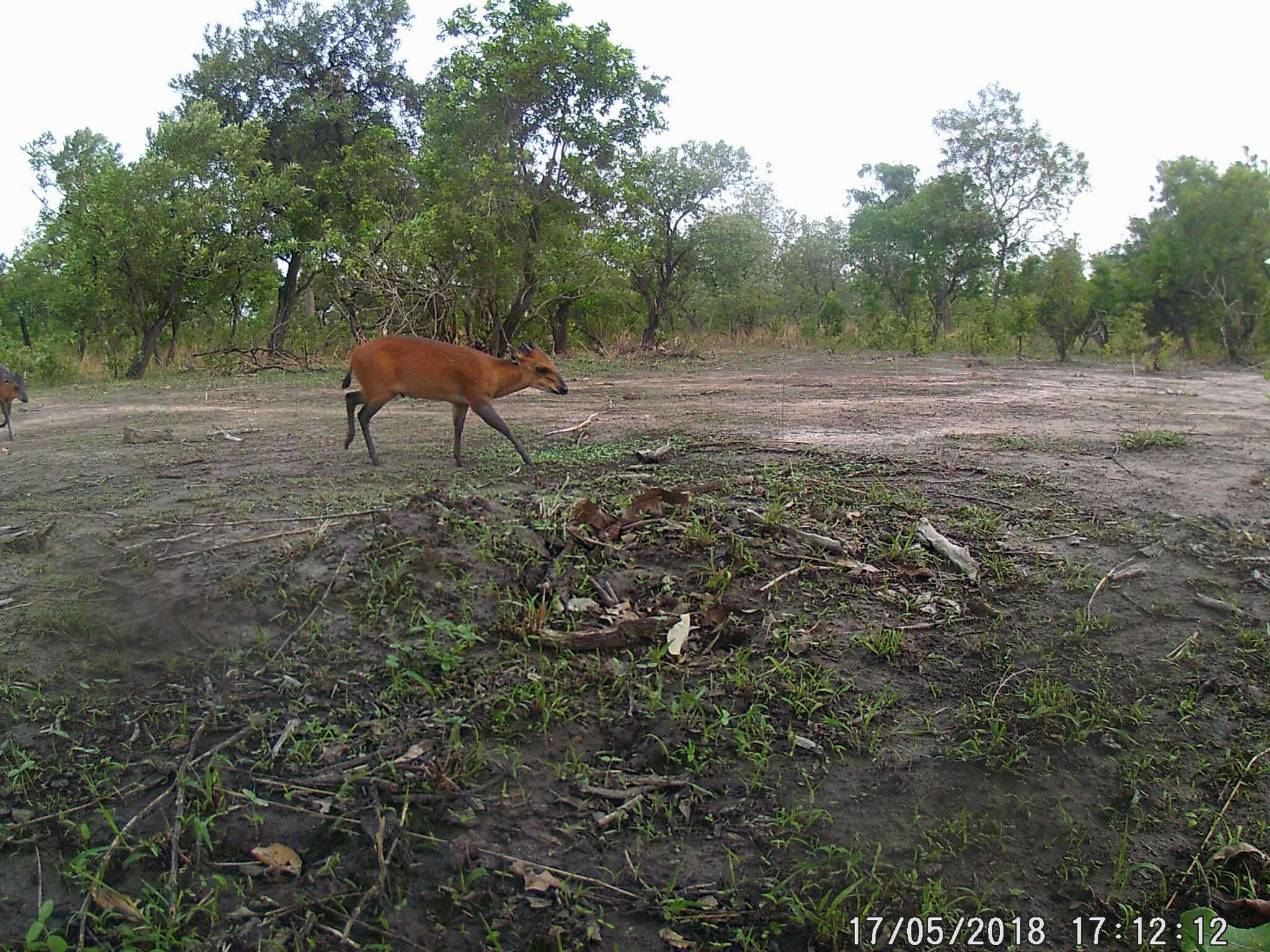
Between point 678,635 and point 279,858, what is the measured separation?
56.9 inches

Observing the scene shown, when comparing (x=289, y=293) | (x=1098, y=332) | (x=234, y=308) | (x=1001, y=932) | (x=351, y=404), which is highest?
(x=289, y=293)

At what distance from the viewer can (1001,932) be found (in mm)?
1898

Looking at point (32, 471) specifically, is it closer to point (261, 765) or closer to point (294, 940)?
point (261, 765)

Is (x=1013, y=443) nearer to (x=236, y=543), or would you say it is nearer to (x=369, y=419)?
(x=369, y=419)

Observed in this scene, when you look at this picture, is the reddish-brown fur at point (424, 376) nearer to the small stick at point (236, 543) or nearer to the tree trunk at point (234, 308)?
the small stick at point (236, 543)

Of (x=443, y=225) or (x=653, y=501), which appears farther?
(x=443, y=225)

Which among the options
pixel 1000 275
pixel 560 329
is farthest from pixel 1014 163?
pixel 560 329

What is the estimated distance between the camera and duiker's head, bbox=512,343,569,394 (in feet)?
20.4

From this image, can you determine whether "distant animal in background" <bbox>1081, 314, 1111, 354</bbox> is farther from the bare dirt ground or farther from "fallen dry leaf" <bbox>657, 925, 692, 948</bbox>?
"fallen dry leaf" <bbox>657, 925, 692, 948</bbox>

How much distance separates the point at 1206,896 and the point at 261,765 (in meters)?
2.38

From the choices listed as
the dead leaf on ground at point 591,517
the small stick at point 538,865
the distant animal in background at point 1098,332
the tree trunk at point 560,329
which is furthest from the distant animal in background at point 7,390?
the distant animal in background at point 1098,332

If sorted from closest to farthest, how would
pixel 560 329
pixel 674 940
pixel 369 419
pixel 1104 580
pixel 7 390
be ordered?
pixel 674 940, pixel 1104 580, pixel 369 419, pixel 7 390, pixel 560 329

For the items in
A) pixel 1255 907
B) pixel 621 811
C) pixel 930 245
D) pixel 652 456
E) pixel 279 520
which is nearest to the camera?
pixel 1255 907

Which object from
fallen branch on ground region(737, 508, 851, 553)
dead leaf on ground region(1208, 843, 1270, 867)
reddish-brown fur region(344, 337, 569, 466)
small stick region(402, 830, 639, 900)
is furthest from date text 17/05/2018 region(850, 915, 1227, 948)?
reddish-brown fur region(344, 337, 569, 466)
